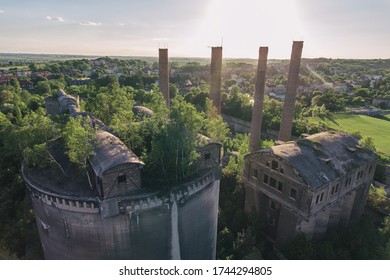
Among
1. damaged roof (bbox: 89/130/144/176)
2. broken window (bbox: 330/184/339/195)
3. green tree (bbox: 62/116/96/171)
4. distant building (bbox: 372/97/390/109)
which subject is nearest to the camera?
damaged roof (bbox: 89/130/144/176)

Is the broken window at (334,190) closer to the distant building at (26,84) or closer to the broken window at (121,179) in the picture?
the broken window at (121,179)

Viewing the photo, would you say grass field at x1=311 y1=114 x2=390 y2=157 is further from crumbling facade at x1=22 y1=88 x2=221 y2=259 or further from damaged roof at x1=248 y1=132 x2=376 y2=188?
crumbling facade at x1=22 y1=88 x2=221 y2=259

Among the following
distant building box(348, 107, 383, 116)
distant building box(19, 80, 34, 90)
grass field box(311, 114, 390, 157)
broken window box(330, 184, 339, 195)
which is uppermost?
broken window box(330, 184, 339, 195)

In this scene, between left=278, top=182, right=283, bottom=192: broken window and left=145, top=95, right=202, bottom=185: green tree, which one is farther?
left=278, top=182, right=283, bottom=192: broken window

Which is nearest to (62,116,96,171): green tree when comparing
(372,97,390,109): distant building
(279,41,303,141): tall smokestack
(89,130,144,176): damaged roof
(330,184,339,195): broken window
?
(89,130,144,176): damaged roof

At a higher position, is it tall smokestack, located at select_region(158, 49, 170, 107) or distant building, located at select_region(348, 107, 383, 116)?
tall smokestack, located at select_region(158, 49, 170, 107)
